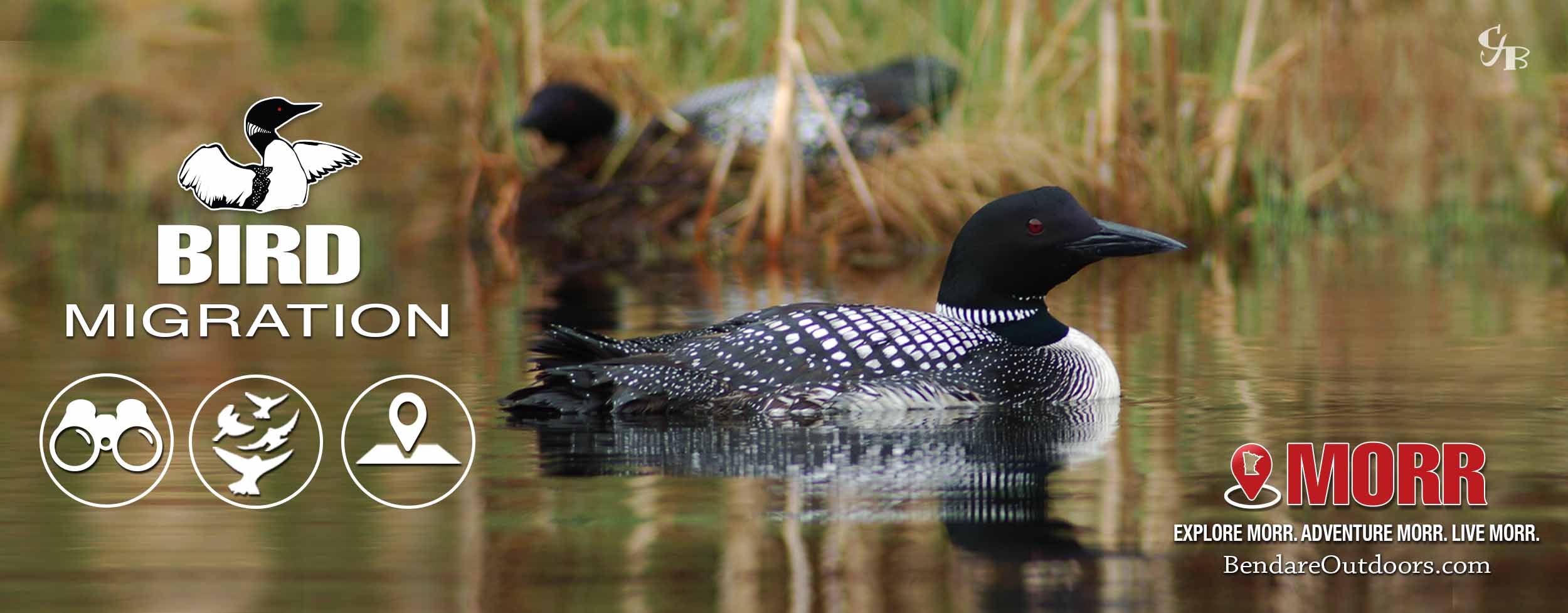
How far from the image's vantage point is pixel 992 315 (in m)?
5.28

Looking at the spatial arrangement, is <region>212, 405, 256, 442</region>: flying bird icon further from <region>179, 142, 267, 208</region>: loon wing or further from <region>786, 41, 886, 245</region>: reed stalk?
<region>786, 41, 886, 245</region>: reed stalk

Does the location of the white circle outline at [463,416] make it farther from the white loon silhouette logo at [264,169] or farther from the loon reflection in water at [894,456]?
the white loon silhouette logo at [264,169]

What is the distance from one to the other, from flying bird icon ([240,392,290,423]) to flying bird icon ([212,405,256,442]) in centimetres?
6

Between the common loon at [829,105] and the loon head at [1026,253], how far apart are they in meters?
5.76

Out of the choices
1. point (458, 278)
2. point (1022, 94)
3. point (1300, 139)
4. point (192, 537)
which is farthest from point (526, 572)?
point (1300, 139)

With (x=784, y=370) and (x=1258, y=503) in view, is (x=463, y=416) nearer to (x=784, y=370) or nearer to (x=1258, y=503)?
(x=784, y=370)

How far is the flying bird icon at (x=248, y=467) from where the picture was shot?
Result: 12.9ft

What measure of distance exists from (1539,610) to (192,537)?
6.83 ft

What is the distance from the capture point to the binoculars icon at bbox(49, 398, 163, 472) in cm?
429

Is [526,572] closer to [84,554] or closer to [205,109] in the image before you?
[84,554]

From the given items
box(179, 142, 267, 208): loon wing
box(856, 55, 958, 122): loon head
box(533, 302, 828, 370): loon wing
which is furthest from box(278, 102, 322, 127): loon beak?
box(856, 55, 958, 122): loon head

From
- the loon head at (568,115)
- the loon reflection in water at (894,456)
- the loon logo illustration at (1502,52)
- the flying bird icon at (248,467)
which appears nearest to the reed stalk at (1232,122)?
the loon logo illustration at (1502,52)

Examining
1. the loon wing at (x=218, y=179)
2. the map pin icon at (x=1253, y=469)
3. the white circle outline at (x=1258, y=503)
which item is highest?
the loon wing at (x=218, y=179)

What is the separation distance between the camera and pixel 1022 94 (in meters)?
10.1
